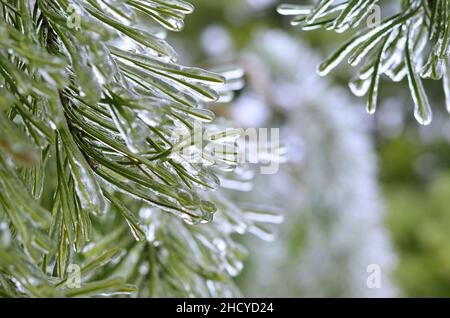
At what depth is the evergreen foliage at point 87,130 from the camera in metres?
0.21

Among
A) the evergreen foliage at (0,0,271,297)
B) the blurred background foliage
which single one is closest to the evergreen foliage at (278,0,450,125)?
the evergreen foliage at (0,0,271,297)

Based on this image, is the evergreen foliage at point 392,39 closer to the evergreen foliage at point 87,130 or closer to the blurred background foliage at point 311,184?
the evergreen foliage at point 87,130

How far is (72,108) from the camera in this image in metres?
0.26

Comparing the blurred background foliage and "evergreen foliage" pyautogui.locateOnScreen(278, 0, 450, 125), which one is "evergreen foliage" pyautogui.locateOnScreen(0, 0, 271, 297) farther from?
the blurred background foliage

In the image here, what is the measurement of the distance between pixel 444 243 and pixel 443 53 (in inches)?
73.3

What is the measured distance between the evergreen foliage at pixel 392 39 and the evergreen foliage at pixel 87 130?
75mm

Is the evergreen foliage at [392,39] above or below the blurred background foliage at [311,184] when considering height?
above

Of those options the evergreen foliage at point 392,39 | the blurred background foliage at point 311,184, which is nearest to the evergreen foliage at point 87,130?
the evergreen foliage at point 392,39

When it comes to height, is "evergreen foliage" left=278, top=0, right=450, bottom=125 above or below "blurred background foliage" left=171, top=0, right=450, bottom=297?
above

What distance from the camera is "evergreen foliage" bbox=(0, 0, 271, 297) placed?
21cm

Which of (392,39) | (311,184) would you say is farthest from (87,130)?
(311,184)

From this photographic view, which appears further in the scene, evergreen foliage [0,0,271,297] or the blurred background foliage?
the blurred background foliage

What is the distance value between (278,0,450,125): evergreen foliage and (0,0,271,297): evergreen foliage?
75 millimetres

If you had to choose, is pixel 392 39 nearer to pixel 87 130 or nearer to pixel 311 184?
pixel 87 130
